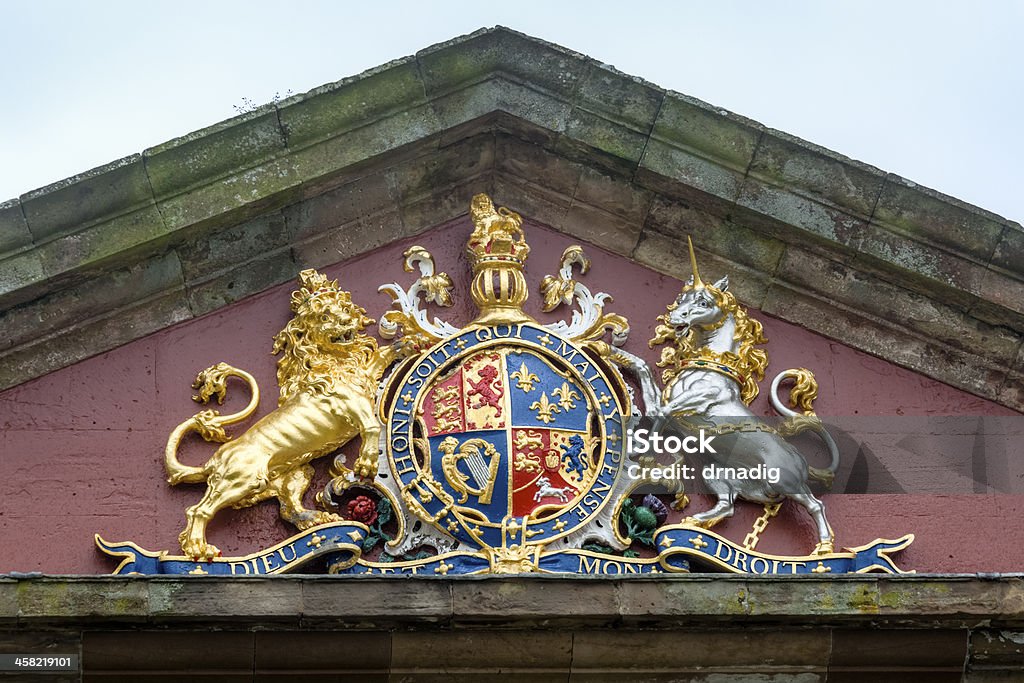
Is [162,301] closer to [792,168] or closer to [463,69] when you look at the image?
[463,69]

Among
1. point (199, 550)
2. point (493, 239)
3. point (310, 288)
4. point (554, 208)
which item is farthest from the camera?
point (554, 208)

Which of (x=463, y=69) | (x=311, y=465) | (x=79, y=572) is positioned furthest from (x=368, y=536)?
(x=463, y=69)

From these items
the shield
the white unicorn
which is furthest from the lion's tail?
the white unicorn

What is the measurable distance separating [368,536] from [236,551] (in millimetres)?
652

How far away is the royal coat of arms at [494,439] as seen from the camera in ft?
37.0

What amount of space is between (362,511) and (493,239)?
180cm

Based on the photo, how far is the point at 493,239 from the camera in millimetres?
12375

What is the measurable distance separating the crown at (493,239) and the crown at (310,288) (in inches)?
30.4

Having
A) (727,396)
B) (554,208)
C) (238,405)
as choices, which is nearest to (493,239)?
(554,208)

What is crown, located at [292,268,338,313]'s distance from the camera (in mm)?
12109

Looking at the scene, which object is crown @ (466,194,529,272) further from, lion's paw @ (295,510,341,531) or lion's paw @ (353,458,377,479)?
lion's paw @ (295,510,341,531)

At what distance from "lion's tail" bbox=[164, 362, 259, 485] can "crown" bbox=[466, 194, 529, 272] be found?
1.39 metres

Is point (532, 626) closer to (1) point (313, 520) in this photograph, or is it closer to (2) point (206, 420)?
(1) point (313, 520)

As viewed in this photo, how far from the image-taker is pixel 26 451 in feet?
38.2
